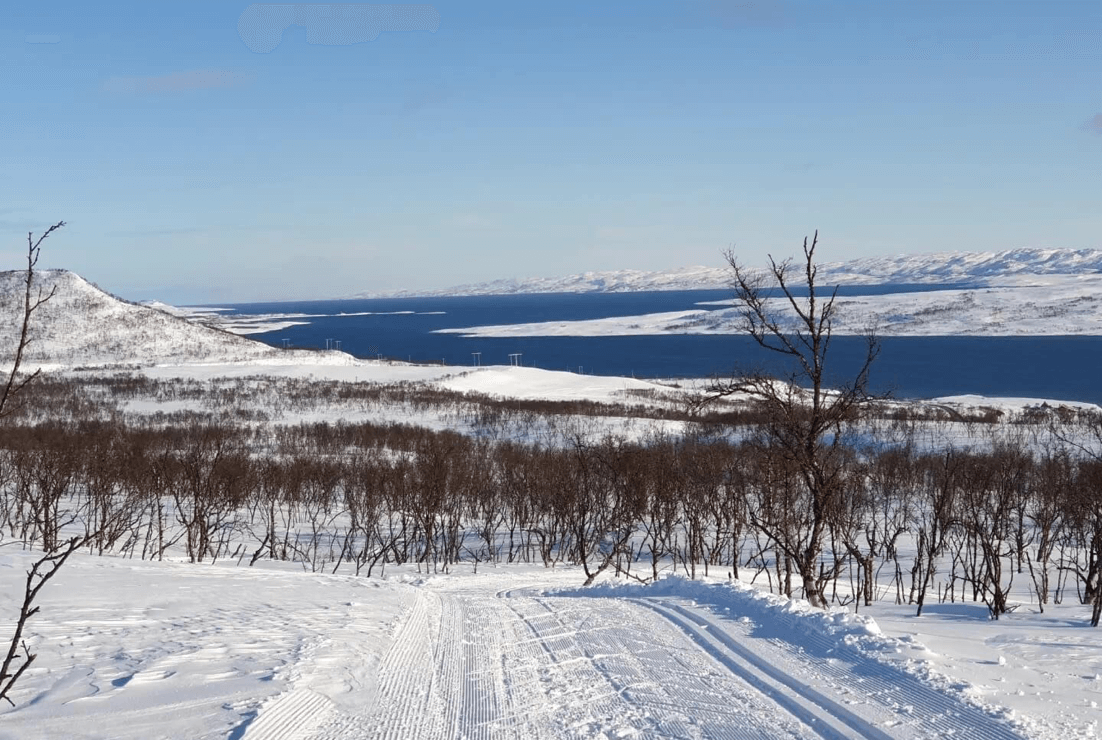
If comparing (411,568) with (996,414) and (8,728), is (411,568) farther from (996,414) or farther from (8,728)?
(996,414)

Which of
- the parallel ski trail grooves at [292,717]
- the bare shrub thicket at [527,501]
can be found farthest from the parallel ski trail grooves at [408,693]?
the bare shrub thicket at [527,501]

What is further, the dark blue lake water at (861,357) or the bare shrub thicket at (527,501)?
the dark blue lake water at (861,357)

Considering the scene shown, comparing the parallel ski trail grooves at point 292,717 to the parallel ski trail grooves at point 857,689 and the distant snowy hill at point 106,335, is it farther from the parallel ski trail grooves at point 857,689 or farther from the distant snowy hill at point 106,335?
the distant snowy hill at point 106,335

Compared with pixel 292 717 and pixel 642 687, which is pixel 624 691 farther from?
pixel 292 717

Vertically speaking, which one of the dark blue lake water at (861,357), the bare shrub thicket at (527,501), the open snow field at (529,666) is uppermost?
the dark blue lake water at (861,357)

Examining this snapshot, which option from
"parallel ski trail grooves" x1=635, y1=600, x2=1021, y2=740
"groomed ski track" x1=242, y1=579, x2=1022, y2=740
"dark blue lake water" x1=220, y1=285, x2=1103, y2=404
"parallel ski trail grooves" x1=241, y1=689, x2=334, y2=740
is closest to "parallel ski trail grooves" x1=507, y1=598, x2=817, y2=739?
"groomed ski track" x1=242, y1=579, x2=1022, y2=740

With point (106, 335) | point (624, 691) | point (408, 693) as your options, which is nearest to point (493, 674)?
point (408, 693)

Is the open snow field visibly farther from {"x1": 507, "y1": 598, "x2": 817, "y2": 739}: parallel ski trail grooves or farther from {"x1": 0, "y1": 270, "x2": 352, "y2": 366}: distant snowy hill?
{"x1": 0, "y1": 270, "x2": 352, "y2": 366}: distant snowy hill
